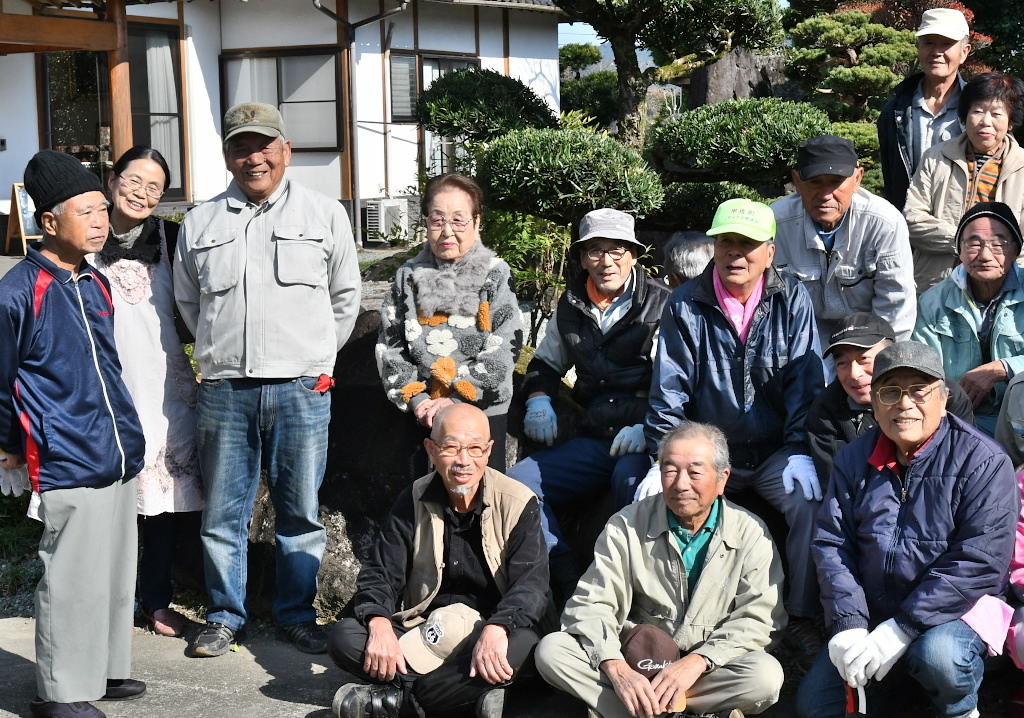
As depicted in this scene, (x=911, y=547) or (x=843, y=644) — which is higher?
(x=911, y=547)

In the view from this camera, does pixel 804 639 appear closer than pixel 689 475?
No

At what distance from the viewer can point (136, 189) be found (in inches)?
184

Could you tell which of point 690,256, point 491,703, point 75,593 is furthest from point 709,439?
point 75,593

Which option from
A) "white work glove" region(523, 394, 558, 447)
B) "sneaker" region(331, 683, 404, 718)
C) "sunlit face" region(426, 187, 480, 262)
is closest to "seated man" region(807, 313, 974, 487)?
"white work glove" region(523, 394, 558, 447)

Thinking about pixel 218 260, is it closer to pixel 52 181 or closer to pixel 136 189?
pixel 136 189

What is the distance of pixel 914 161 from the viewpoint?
546 centimetres

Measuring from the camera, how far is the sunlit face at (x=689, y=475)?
378 centimetres

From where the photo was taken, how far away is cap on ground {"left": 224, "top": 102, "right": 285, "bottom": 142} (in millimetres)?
4479

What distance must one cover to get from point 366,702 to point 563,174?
2990 millimetres

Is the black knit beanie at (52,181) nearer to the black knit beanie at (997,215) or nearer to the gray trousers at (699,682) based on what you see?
the gray trousers at (699,682)

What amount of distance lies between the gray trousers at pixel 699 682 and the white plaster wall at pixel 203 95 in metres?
13.2

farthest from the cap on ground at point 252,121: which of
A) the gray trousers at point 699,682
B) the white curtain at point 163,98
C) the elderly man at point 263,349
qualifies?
the white curtain at point 163,98

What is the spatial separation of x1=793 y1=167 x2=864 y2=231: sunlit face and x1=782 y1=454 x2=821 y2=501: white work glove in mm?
1176

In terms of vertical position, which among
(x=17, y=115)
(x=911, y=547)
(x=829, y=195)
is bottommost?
(x=911, y=547)
